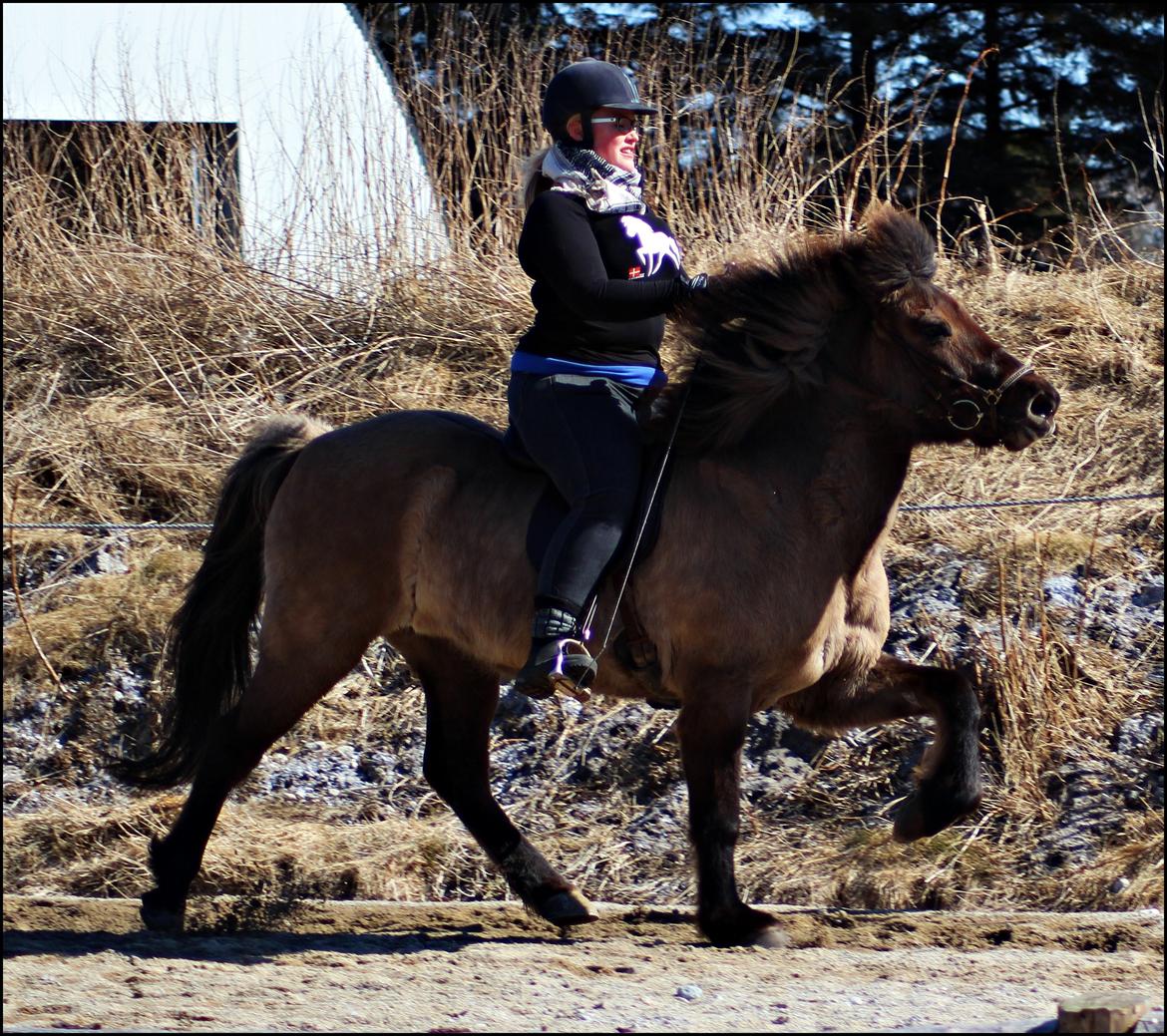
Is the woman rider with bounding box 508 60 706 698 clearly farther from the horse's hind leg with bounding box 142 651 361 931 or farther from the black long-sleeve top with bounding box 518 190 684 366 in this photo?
the horse's hind leg with bounding box 142 651 361 931

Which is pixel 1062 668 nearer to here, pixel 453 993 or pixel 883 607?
pixel 883 607

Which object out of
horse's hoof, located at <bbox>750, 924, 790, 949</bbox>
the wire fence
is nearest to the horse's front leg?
horse's hoof, located at <bbox>750, 924, 790, 949</bbox>

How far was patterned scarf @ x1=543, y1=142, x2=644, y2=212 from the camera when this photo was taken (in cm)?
468

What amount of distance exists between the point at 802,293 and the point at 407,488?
1456 millimetres

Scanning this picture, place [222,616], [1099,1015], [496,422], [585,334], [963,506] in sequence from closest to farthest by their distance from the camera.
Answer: [1099,1015]
[585,334]
[222,616]
[963,506]
[496,422]

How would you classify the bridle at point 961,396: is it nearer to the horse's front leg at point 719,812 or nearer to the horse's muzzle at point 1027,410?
the horse's muzzle at point 1027,410

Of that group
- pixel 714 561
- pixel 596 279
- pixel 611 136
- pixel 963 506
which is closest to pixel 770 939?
pixel 714 561

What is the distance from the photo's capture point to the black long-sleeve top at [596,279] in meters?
4.54

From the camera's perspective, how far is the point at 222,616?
5422 mm

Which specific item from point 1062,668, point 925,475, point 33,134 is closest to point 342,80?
point 33,134

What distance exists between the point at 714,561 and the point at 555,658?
1.86 ft

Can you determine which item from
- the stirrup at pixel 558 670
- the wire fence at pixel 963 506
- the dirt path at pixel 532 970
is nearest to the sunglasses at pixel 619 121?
the stirrup at pixel 558 670

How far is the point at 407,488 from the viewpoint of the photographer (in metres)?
5.10

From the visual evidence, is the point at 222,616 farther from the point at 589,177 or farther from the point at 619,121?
the point at 619,121
